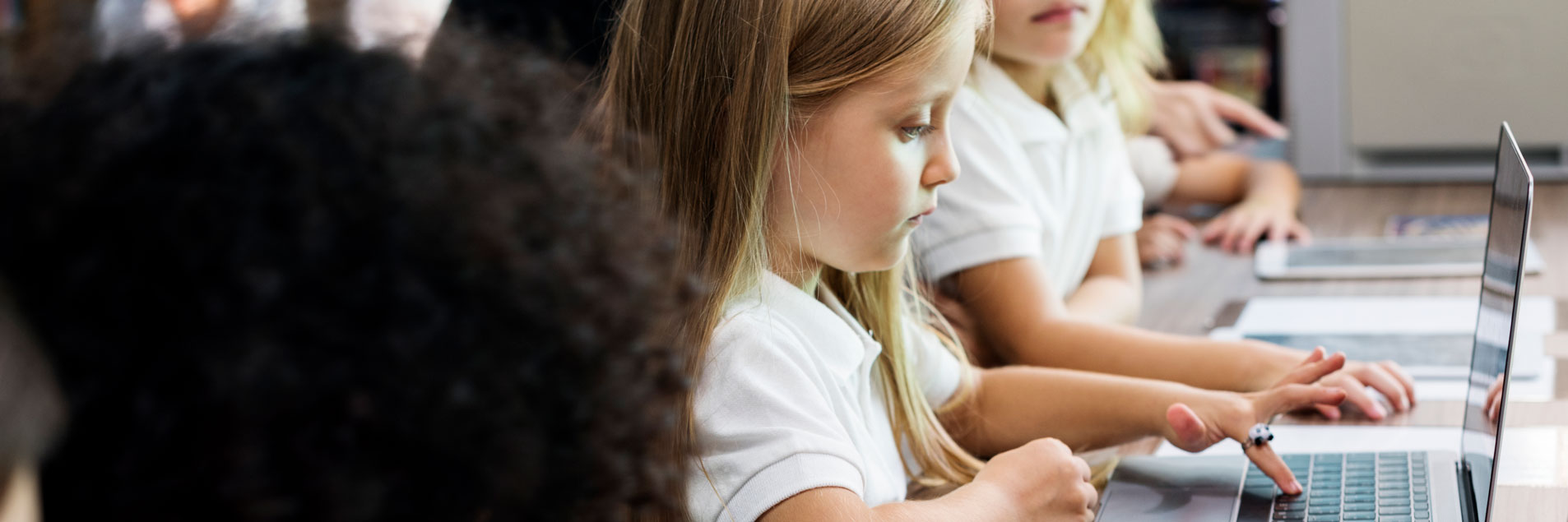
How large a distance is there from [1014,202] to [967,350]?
14 centimetres

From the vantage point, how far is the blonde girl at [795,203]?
0.68 meters

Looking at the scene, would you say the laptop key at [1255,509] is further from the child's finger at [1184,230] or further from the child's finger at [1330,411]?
the child's finger at [1184,230]

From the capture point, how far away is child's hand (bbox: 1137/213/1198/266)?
1559 millimetres

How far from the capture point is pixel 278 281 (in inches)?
12.9

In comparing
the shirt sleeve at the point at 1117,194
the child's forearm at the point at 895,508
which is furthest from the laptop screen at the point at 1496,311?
the shirt sleeve at the point at 1117,194

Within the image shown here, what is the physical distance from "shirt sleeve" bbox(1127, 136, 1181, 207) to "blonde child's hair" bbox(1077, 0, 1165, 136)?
0.20 feet

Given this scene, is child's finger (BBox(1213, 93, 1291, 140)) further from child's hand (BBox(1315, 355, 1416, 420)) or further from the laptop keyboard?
the laptop keyboard

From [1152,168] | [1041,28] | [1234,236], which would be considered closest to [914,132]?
[1041,28]

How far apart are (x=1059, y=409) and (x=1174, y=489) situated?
12 centimetres

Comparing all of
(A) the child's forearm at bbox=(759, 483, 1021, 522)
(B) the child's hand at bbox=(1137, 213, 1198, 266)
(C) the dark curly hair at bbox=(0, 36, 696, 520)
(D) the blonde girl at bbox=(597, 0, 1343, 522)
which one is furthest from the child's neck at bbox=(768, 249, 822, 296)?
(B) the child's hand at bbox=(1137, 213, 1198, 266)

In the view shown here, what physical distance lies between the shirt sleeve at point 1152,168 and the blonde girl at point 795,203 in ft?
3.17

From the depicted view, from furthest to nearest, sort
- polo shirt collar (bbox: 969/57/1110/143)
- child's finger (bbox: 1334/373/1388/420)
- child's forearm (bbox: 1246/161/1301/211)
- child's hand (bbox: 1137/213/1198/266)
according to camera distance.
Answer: child's forearm (bbox: 1246/161/1301/211), child's hand (bbox: 1137/213/1198/266), polo shirt collar (bbox: 969/57/1110/143), child's finger (bbox: 1334/373/1388/420)

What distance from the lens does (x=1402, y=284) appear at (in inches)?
54.1

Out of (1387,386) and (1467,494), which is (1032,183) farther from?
(1467,494)
